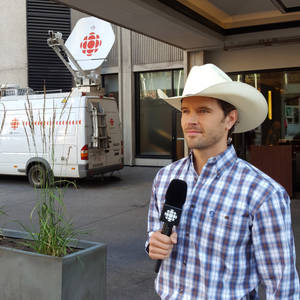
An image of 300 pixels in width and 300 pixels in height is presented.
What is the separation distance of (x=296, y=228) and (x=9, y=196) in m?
7.15

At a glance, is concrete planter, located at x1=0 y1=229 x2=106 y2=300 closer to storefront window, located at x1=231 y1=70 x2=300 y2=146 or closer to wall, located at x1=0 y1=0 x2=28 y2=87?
storefront window, located at x1=231 y1=70 x2=300 y2=146

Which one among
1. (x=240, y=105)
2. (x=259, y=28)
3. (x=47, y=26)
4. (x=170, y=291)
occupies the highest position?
(x=47, y=26)

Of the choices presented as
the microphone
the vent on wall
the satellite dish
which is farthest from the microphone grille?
the vent on wall

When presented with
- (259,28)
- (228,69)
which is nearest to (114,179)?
(228,69)

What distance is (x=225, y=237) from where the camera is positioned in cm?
177

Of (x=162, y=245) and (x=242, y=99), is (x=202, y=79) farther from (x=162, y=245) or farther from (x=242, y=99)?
(x=162, y=245)

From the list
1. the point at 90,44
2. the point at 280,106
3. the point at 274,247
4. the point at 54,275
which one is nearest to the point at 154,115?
the point at 90,44

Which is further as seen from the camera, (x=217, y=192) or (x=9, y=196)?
(x=9, y=196)

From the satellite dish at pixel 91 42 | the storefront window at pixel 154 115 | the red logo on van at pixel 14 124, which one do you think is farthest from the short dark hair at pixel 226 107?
the storefront window at pixel 154 115

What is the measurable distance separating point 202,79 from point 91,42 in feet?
44.7

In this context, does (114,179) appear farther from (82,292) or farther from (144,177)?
(82,292)

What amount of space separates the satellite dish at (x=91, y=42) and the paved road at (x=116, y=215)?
3910mm

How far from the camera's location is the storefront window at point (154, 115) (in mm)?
16719

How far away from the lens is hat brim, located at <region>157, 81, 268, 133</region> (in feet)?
6.26
